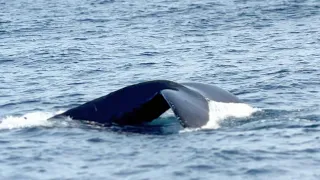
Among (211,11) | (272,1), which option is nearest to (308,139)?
(211,11)

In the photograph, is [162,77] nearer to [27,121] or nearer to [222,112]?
[27,121]

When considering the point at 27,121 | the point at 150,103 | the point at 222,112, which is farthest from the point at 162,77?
the point at 150,103

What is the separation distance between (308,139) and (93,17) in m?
22.4

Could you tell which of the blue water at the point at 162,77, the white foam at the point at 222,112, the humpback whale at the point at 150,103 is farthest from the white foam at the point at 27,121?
the white foam at the point at 222,112

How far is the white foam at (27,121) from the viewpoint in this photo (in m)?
13.9

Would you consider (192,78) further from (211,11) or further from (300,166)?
(211,11)

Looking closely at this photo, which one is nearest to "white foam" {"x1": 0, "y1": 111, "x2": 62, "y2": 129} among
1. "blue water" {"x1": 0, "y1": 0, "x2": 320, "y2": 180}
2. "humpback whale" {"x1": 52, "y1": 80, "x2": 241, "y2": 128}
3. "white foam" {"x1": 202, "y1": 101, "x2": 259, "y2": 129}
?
"blue water" {"x1": 0, "y1": 0, "x2": 320, "y2": 180}

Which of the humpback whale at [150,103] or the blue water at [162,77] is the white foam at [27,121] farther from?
the humpback whale at [150,103]

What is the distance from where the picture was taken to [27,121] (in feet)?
46.9

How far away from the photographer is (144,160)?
11320mm

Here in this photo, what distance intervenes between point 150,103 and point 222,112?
1164 millimetres

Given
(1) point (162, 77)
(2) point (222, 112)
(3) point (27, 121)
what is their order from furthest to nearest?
(1) point (162, 77)
(3) point (27, 121)
(2) point (222, 112)

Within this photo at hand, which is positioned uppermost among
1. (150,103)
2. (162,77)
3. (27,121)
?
(150,103)

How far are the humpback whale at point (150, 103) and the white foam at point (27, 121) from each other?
3.70 ft
